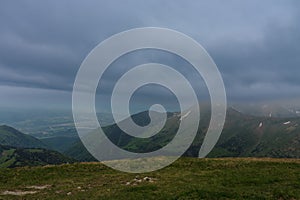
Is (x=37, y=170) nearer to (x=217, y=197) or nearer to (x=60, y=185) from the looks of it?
(x=60, y=185)

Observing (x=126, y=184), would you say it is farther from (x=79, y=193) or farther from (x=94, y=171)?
(x=94, y=171)

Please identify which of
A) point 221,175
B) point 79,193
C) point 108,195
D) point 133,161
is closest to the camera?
point 108,195

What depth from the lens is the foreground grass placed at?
77.3 ft

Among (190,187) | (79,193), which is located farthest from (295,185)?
(79,193)

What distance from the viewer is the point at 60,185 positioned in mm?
29781

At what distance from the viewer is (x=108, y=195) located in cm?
2386

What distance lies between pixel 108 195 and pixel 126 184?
460cm

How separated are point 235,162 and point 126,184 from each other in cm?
1646

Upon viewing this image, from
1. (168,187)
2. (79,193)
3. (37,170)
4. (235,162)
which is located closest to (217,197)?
(168,187)

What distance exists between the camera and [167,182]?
92.3ft

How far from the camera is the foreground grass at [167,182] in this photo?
23.6m

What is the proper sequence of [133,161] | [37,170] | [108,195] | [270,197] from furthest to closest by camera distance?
[133,161]
[37,170]
[108,195]
[270,197]

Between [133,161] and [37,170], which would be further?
[133,161]

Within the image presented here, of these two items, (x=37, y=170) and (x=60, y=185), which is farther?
(x=37, y=170)
